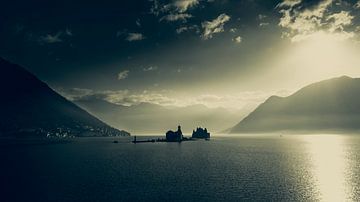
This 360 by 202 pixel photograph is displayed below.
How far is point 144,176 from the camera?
113 m

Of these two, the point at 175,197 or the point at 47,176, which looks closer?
the point at 175,197

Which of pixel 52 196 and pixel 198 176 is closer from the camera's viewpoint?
pixel 52 196

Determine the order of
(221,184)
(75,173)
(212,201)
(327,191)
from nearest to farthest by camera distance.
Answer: (212,201) → (327,191) → (221,184) → (75,173)

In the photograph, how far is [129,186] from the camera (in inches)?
3661

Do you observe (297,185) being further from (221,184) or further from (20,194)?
(20,194)

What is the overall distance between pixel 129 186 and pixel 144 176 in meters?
20.5

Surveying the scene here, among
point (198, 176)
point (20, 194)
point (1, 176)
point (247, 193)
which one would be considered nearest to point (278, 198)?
point (247, 193)

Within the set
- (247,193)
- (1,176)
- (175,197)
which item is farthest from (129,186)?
(1,176)

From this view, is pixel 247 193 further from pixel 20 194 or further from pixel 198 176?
pixel 20 194

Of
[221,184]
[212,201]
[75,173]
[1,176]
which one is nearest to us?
[212,201]

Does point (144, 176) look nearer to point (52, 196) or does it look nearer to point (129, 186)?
point (129, 186)

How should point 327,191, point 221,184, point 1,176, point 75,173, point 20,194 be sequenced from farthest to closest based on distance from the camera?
point 75,173, point 1,176, point 221,184, point 327,191, point 20,194

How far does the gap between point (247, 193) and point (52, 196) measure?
51638 mm

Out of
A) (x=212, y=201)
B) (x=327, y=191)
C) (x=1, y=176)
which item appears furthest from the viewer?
(x=1, y=176)
